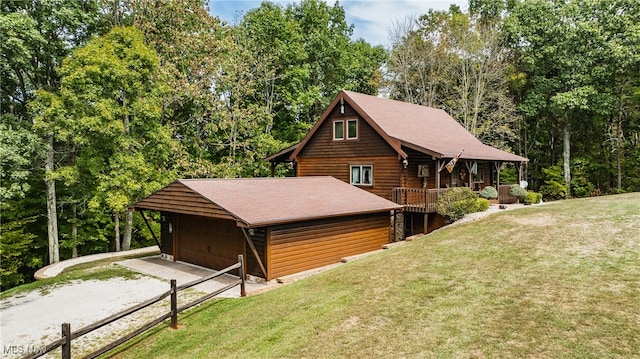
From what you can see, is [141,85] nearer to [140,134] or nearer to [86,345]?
[140,134]

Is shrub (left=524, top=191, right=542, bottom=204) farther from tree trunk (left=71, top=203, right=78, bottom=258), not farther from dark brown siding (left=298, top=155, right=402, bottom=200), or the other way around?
tree trunk (left=71, top=203, right=78, bottom=258)

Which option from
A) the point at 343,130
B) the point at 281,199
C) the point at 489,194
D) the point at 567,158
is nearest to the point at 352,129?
the point at 343,130

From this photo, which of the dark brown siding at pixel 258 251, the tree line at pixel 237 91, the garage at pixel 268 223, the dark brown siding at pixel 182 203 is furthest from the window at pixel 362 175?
the tree line at pixel 237 91

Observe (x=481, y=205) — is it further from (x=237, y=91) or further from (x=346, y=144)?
(x=237, y=91)

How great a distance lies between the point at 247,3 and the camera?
34.0 m

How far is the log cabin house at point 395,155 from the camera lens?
60.1 feet

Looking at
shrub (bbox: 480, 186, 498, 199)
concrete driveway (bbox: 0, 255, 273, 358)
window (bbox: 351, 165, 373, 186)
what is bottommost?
concrete driveway (bbox: 0, 255, 273, 358)

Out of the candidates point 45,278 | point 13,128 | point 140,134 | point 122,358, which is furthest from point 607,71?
point 13,128

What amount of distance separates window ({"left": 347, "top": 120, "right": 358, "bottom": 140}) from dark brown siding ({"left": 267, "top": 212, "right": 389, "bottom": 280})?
5.36 m

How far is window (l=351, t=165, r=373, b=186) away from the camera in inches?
790

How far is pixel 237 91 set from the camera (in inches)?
1112

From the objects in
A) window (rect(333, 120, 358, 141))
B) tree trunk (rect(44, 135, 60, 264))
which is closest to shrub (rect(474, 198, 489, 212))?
window (rect(333, 120, 358, 141))

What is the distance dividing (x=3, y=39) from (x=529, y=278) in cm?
2287

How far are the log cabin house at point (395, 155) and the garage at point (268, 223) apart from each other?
Answer: 179 centimetres
